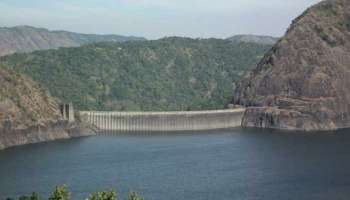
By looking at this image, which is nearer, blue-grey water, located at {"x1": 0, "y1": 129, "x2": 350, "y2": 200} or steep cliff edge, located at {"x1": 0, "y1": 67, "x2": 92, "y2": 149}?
blue-grey water, located at {"x1": 0, "y1": 129, "x2": 350, "y2": 200}

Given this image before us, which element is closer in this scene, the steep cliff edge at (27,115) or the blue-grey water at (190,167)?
the blue-grey water at (190,167)

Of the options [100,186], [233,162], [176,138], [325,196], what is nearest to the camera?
[325,196]

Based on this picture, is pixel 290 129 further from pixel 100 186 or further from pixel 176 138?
pixel 100 186

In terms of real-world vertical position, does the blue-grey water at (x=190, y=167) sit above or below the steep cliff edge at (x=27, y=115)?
below

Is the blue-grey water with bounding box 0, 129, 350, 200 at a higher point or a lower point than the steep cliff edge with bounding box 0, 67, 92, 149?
lower

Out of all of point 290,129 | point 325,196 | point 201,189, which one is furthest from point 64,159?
point 290,129
